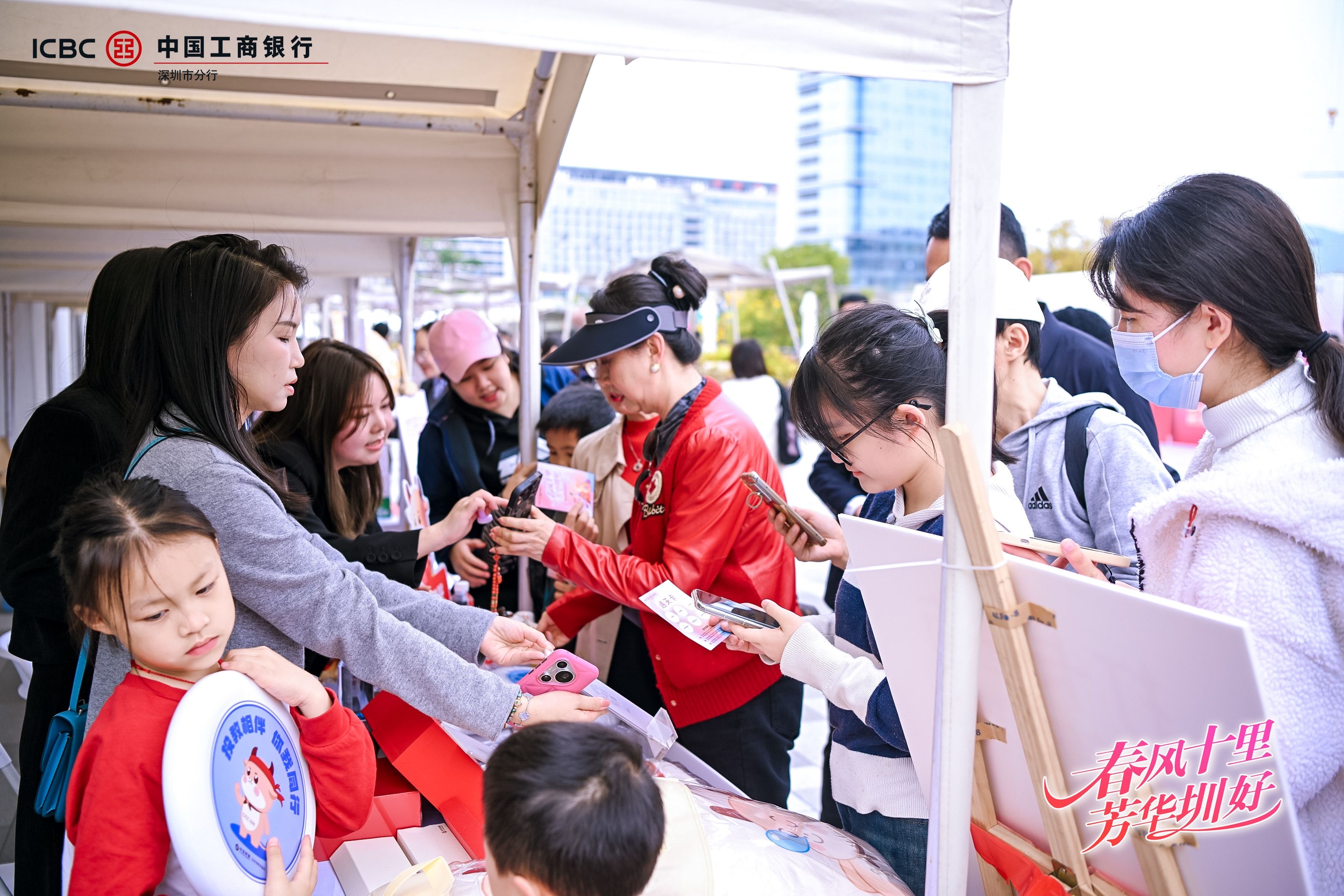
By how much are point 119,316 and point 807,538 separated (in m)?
1.40

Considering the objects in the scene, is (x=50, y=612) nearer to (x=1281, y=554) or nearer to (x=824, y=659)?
(x=824, y=659)

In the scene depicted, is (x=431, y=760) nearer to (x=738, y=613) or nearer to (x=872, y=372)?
(x=738, y=613)

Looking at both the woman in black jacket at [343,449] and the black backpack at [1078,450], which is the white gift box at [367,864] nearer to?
the woman in black jacket at [343,449]

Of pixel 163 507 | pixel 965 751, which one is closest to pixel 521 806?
pixel 965 751

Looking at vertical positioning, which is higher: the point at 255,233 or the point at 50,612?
the point at 255,233

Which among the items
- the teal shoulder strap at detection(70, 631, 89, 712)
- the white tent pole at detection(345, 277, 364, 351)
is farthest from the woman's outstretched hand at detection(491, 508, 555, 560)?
the white tent pole at detection(345, 277, 364, 351)

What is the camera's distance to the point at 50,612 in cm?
169

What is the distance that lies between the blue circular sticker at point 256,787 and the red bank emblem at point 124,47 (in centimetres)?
212

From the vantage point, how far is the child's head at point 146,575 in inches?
49.9

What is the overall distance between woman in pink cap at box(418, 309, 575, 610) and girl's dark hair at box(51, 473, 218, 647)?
2071 millimetres

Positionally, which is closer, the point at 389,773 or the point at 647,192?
the point at 389,773

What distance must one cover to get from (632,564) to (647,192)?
69.0 meters

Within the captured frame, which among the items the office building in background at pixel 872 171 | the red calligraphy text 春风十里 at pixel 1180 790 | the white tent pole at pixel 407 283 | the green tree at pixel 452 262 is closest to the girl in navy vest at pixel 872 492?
the red calligraphy text 春风十里 at pixel 1180 790

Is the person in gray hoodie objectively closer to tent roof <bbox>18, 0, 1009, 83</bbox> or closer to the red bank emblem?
tent roof <bbox>18, 0, 1009, 83</bbox>
